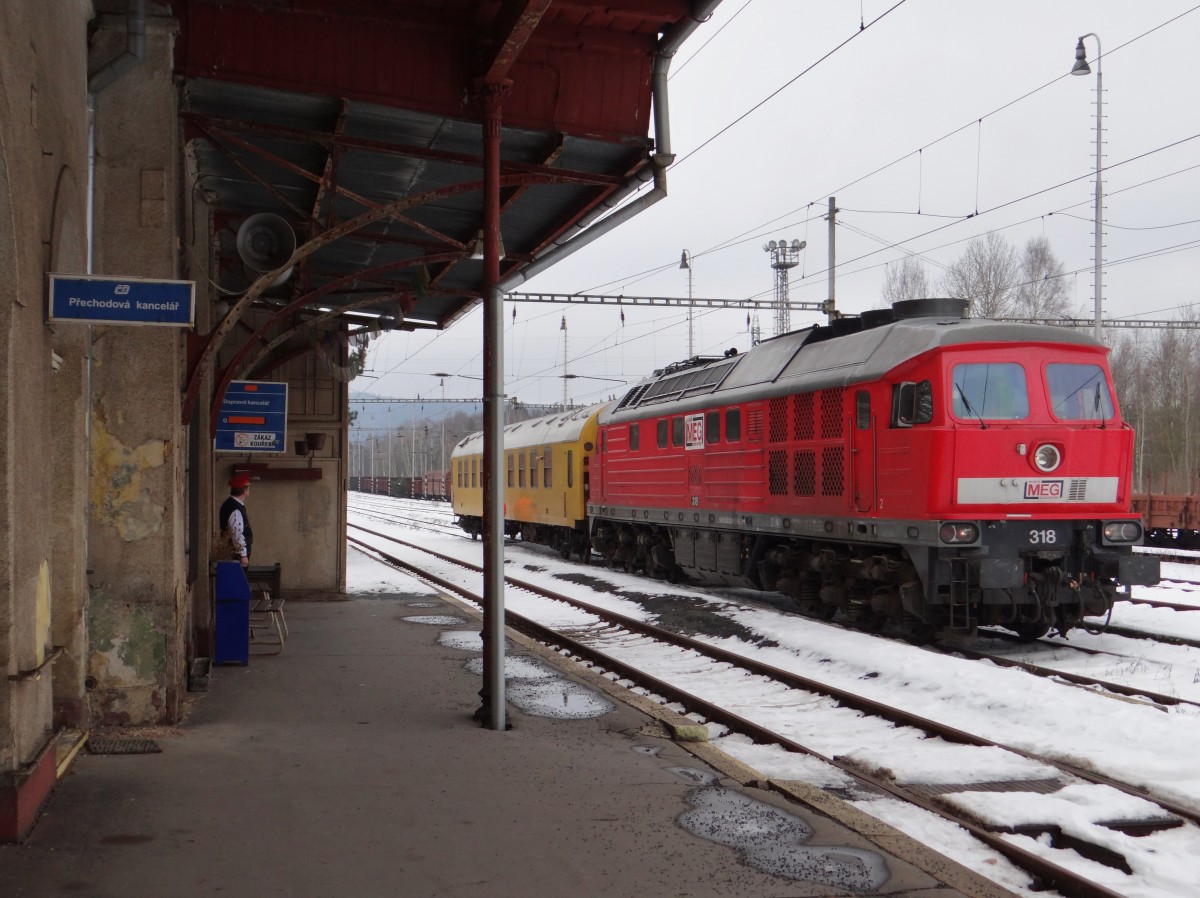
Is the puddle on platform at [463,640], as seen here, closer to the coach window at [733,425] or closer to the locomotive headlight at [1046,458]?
the coach window at [733,425]

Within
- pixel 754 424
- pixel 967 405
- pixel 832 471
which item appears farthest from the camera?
pixel 754 424

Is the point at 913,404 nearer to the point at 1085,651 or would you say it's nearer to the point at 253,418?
the point at 1085,651

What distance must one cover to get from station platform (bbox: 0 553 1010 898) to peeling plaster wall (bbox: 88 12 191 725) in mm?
452

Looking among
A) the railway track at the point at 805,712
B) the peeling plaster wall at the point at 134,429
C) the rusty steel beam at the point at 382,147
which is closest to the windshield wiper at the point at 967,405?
the railway track at the point at 805,712

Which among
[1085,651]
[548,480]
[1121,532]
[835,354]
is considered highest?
[835,354]

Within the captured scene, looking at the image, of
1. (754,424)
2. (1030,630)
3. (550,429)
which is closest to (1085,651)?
(1030,630)

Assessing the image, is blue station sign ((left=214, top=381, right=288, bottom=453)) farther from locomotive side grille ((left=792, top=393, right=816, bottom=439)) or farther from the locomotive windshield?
the locomotive windshield

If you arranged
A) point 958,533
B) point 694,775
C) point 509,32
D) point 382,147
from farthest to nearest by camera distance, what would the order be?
point 958,533 → point 382,147 → point 509,32 → point 694,775

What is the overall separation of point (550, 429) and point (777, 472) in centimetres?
1315

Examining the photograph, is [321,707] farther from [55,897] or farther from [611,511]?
[611,511]

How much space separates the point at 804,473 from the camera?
45.9 ft

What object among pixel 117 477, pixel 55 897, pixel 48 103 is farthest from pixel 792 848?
pixel 48 103

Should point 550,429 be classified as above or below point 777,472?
above

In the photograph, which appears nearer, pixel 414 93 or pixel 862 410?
pixel 414 93
